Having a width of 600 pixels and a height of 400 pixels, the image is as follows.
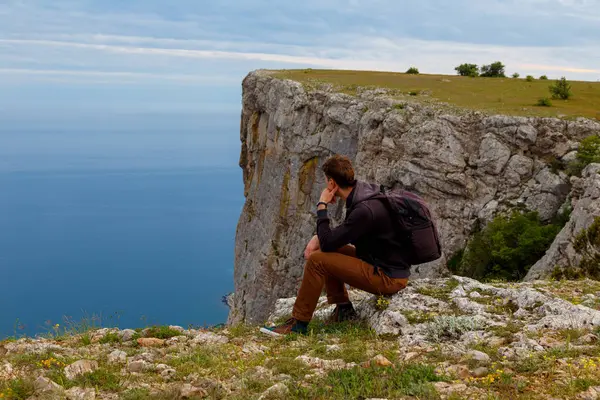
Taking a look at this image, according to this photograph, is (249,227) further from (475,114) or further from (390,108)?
(475,114)

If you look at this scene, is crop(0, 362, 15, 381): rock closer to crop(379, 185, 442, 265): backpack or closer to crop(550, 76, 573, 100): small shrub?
crop(379, 185, 442, 265): backpack

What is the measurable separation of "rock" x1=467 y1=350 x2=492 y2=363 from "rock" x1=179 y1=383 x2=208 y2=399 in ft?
10.5

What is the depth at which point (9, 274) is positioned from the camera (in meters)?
176

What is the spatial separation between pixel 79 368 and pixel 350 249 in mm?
4296

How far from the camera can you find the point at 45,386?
5.62 meters

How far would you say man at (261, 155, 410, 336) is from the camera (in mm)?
7492

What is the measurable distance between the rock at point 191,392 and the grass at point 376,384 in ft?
3.25

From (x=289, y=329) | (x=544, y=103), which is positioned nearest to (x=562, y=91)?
(x=544, y=103)

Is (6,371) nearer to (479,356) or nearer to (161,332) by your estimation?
(161,332)

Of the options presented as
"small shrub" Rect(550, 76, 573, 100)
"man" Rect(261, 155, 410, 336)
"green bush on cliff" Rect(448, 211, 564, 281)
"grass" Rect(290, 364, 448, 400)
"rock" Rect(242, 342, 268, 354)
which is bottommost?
"green bush on cliff" Rect(448, 211, 564, 281)

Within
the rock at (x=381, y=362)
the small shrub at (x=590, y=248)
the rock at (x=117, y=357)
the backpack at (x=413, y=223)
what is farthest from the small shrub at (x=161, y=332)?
the small shrub at (x=590, y=248)

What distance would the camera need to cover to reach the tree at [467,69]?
→ 43.9m

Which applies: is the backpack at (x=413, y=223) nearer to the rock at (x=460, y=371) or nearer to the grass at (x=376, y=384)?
the rock at (x=460, y=371)

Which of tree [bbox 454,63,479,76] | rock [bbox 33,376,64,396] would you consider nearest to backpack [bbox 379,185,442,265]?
rock [bbox 33,376,64,396]
